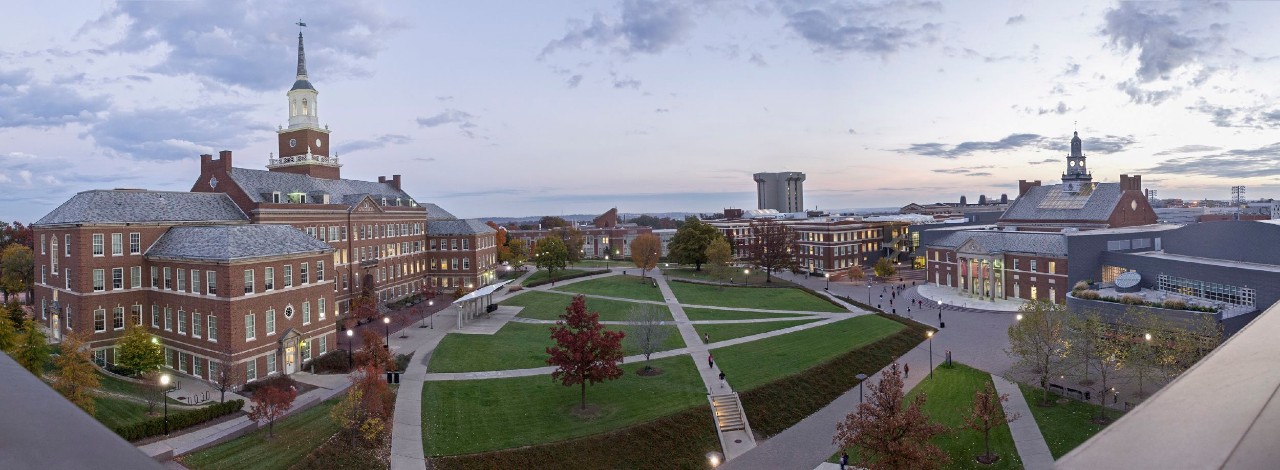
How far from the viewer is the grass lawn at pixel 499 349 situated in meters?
36.6

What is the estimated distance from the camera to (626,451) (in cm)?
2609

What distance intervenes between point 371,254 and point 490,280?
17366mm

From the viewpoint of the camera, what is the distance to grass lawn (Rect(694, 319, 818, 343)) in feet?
147

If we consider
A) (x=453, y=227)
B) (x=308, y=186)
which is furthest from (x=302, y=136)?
(x=453, y=227)

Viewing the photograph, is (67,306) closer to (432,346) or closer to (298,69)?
(432,346)

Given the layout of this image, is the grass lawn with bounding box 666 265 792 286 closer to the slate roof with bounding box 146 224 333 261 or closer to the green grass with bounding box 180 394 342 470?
the slate roof with bounding box 146 224 333 261

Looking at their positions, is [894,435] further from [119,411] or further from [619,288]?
[619,288]

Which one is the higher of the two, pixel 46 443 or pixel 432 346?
pixel 46 443

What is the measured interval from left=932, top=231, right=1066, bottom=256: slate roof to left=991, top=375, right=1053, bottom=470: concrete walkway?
100ft

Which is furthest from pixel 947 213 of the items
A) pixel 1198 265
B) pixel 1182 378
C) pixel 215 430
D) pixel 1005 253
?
pixel 1182 378

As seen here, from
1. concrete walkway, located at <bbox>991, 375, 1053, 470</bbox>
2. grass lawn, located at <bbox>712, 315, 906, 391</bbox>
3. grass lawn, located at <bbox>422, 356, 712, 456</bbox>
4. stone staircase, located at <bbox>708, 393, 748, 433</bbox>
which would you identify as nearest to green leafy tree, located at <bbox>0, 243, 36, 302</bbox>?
grass lawn, located at <bbox>422, 356, 712, 456</bbox>

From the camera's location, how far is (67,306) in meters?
36.4

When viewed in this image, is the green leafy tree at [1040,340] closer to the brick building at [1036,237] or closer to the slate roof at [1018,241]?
the brick building at [1036,237]

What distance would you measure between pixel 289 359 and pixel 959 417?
1455 inches
